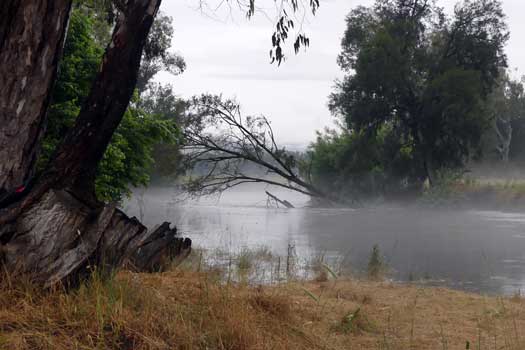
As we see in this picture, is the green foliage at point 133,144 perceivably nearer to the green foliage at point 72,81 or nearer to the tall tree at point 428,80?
the green foliage at point 72,81

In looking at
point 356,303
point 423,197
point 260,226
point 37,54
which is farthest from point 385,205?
point 37,54

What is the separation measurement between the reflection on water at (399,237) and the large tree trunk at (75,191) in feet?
23.2

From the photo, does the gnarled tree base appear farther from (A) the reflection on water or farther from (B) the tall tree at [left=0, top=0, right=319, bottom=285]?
(A) the reflection on water

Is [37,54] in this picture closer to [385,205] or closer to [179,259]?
[179,259]

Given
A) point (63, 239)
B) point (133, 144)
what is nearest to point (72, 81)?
point (133, 144)

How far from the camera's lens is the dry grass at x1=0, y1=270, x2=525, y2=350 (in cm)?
468

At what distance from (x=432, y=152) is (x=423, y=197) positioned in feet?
7.25

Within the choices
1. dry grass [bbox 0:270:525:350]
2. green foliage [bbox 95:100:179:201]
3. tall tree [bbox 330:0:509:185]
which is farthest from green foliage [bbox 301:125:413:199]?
dry grass [bbox 0:270:525:350]

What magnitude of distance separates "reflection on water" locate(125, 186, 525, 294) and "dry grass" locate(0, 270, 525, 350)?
566 cm

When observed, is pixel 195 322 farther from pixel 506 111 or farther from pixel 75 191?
pixel 506 111

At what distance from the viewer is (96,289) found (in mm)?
5078

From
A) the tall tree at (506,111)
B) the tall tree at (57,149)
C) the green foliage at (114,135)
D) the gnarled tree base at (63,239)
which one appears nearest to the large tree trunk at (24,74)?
the tall tree at (57,149)

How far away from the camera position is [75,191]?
557 centimetres

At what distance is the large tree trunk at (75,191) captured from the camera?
5.17 meters
